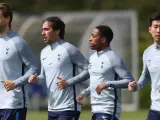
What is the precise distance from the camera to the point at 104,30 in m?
12.4

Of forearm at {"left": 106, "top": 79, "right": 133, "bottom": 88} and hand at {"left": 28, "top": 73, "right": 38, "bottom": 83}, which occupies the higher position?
hand at {"left": 28, "top": 73, "right": 38, "bottom": 83}

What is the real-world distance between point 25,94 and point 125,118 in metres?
11.3

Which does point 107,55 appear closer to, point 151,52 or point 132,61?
point 151,52

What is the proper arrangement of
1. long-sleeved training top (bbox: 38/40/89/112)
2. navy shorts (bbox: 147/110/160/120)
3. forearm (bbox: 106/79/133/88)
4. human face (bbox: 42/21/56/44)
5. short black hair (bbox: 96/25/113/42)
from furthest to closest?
1. short black hair (bbox: 96/25/113/42)
2. human face (bbox: 42/21/56/44)
3. long-sleeved training top (bbox: 38/40/89/112)
4. forearm (bbox: 106/79/133/88)
5. navy shorts (bbox: 147/110/160/120)

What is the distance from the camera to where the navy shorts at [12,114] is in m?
11.9

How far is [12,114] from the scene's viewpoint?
1191 centimetres

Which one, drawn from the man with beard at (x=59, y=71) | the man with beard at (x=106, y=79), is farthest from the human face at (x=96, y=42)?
the man with beard at (x=59, y=71)

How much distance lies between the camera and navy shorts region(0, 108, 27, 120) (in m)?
11.9

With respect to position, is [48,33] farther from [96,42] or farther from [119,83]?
[119,83]

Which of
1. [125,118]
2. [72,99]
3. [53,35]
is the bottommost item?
[125,118]

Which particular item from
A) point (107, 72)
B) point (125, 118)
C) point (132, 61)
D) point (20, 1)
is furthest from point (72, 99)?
point (20, 1)

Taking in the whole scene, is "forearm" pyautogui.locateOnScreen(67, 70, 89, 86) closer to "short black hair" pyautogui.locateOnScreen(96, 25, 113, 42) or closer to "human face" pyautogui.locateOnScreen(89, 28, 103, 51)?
"human face" pyautogui.locateOnScreen(89, 28, 103, 51)

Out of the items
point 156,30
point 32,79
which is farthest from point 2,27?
point 156,30

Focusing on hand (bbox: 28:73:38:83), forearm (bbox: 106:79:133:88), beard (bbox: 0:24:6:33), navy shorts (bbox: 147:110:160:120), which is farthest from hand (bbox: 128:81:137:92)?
beard (bbox: 0:24:6:33)
